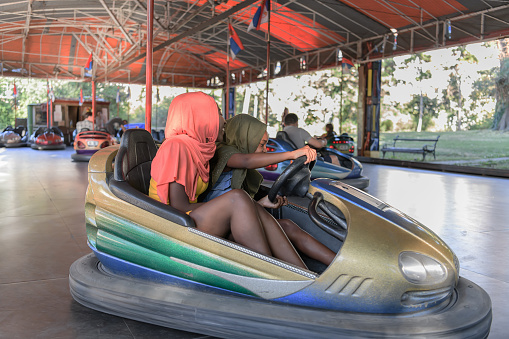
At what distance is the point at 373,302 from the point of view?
1396mm

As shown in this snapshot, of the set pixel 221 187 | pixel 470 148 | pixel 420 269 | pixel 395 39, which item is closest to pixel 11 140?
pixel 395 39

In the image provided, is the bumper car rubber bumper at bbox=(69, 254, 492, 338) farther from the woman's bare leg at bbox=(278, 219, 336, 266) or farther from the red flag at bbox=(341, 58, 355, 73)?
the red flag at bbox=(341, 58, 355, 73)

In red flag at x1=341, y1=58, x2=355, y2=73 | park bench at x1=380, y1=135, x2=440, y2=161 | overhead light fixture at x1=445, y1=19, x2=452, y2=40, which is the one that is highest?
overhead light fixture at x1=445, y1=19, x2=452, y2=40

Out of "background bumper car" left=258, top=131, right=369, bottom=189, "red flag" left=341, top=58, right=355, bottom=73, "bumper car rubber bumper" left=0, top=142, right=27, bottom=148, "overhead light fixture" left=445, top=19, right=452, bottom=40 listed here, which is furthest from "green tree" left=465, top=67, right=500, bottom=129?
"bumper car rubber bumper" left=0, top=142, right=27, bottom=148

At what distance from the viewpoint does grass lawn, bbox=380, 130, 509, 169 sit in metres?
8.27

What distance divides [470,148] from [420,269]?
27.4 feet

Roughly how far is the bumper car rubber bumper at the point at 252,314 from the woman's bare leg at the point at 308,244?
1.03 ft

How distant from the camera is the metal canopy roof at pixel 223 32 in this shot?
841 cm

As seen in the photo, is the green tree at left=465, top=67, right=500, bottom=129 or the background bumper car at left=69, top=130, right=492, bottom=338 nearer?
the background bumper car at left=69, top=130, right=492, bottom=338

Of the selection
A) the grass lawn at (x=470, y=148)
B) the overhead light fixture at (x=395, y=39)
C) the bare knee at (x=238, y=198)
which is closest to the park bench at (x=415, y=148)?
the grass lawn at (x=470, y=148)

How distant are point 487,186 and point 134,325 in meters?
5.62

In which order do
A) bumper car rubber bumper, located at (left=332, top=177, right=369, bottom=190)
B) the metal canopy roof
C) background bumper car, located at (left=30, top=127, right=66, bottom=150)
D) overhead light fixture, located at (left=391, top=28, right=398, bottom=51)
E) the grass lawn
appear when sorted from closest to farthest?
bumper car rubber bumper, located at (left=332, top=177, right=369, bottom=190)
the grass lawn
the metal canopy roof
overhead light fixture, located at (left=391, top=28, right=398, bottom=51)
background bumper car, located at (left=30, top=127, right=66, bottom=150)

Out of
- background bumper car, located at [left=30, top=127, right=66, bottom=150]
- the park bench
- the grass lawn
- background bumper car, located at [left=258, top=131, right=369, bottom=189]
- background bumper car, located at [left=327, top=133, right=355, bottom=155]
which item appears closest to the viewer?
background bumper car, located at [left=258, top=131, right=369, bottom=189]

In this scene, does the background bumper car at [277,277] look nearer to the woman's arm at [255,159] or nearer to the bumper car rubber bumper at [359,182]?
the woman's arm at [255,159]
